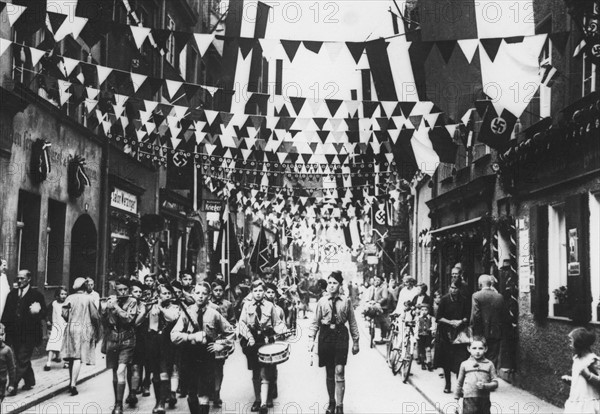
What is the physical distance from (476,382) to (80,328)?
736cm

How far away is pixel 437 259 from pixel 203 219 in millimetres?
15689

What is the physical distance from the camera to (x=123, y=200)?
75.3ft

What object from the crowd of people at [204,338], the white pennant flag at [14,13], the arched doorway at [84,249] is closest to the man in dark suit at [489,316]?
the crowd of people at [204,338]

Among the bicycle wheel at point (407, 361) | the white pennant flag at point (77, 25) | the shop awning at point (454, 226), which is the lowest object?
the bicycle wheel at point (407, 361)

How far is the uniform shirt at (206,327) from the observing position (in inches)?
353

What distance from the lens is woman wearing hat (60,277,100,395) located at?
12.0 metres

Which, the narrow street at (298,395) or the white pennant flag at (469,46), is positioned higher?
the white pennant flag at (469,46)

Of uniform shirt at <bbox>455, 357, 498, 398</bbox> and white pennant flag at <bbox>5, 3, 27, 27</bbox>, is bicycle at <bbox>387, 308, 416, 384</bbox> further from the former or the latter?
white pennant flag at <bbox>5, 3, 27, 27</bbox>

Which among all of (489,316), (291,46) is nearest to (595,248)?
(489,316)

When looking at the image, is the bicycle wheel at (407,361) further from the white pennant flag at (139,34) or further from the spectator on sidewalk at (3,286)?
the white pennant flag at (139,34)

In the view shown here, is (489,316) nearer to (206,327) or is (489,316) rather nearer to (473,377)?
(473,377)

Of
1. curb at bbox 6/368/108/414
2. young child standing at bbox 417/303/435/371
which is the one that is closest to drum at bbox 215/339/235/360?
curb at bbox 6/368/108/414

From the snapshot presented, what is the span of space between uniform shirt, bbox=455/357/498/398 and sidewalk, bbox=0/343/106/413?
6.00m

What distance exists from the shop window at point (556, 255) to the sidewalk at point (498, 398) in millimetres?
1506
